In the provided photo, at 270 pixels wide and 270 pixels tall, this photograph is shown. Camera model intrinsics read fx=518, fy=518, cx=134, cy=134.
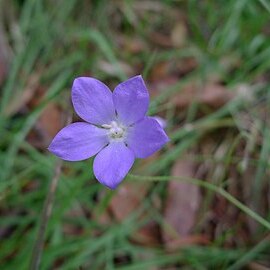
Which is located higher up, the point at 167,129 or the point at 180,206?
the point at 167,129

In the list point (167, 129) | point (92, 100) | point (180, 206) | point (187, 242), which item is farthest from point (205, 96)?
point (92, 100)

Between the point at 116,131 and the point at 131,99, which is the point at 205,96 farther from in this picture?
the point at 131,99

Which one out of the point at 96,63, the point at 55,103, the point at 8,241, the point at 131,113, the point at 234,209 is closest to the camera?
A: the point at 131,113

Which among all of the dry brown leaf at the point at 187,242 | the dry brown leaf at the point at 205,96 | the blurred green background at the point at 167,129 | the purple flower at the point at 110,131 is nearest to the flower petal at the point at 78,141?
the purple flower at the point at 110,131

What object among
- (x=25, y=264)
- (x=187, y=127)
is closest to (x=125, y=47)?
(x=187, y=127)

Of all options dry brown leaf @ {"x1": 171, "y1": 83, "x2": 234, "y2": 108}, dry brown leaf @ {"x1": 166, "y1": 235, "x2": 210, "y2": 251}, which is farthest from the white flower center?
dry brown leaf @ {"x1": 171, "y1": 83, "x2": 234, "y2": 108}

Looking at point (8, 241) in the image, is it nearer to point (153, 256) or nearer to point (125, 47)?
point (153, 256)
